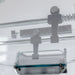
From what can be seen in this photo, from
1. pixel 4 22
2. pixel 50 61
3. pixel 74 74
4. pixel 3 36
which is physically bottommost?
pixel 74 74

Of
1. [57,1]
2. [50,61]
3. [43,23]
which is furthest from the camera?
[57,1]

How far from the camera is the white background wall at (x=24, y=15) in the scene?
1143mm

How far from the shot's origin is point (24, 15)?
1.29 meters

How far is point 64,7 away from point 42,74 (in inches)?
18.9

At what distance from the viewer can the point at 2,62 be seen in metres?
1.25

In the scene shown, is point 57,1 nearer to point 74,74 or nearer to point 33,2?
point 33,2

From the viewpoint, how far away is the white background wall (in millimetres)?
1143

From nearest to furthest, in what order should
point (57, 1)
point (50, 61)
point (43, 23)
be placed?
point (50, 61), point (43, 23), point (57, 1)

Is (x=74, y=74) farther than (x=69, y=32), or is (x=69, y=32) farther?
(x=74, y=74)

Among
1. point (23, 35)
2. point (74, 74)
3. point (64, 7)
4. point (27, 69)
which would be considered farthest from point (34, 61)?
point (64, 7)

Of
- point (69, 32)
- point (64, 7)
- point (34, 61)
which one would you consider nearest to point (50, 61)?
point (34, 61)

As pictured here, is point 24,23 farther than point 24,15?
No

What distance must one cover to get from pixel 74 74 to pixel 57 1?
0.53 meters

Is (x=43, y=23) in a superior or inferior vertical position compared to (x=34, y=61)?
superior
